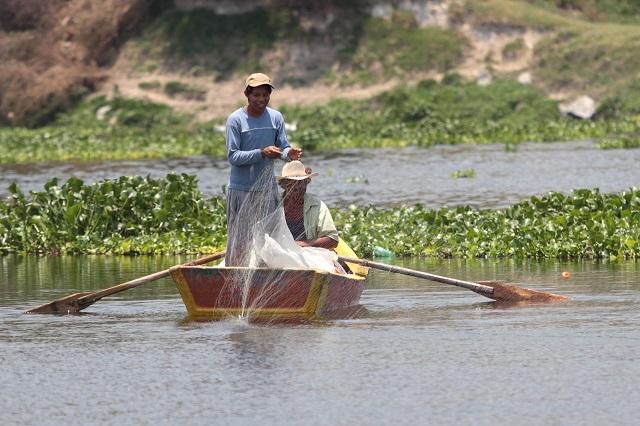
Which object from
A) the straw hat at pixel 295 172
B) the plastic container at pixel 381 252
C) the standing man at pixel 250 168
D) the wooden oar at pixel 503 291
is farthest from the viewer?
the plastic container at pixel 381 252

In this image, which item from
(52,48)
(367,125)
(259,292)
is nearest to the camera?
(259,292)

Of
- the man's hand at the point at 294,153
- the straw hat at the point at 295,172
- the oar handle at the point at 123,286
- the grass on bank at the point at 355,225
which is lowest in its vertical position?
the oar handle at the point at 123,286

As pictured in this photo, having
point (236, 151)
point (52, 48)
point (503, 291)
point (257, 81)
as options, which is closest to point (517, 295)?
point (503, 291)

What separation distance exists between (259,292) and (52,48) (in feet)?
160

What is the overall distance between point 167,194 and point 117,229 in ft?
2.77

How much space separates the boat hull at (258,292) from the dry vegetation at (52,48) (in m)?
44.3

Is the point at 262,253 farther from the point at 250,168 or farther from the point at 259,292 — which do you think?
the point at 250,168

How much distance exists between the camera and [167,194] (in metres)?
21.5

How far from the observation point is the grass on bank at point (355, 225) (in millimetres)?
18672

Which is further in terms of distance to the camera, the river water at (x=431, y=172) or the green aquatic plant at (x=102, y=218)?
the river water at (x=431, y=172)

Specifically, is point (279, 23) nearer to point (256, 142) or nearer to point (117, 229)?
point (117, 229)

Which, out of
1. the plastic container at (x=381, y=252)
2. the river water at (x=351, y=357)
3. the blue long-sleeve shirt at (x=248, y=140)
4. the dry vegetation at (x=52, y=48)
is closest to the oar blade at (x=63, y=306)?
the river water at (x=351, y=357)

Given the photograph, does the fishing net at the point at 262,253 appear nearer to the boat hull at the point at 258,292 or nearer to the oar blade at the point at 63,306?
the boat hull at the point at 258,292

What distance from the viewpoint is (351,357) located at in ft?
37.9
